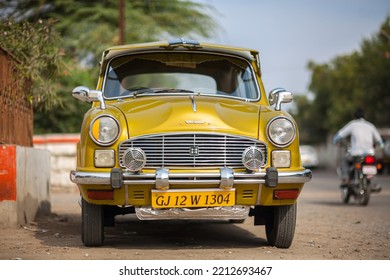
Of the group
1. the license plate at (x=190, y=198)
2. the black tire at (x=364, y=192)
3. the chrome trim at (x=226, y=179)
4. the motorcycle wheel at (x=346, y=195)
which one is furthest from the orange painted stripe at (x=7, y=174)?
the motorcycle wheel at (x=346, y=195)

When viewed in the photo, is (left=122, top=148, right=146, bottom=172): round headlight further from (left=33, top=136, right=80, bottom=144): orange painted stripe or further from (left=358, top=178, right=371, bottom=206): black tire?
(left=33, top=136, right=80, bottom=144): orange painted stripe

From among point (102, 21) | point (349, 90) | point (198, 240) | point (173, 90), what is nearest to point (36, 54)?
point (173, 90)

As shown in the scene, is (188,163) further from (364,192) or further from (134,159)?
(364,192)

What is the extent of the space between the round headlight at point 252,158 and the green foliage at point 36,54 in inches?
162

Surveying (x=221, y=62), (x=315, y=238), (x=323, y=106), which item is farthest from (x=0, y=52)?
(x=323, y=106)

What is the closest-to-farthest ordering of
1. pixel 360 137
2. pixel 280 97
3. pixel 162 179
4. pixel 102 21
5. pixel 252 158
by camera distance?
pixel 162 179, pixel 252 158, pixel 280 97, pixel 360 137, pixel 102 21

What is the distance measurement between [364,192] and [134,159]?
783 cm

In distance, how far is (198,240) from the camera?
772 cm

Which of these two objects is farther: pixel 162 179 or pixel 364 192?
pixel 364 192

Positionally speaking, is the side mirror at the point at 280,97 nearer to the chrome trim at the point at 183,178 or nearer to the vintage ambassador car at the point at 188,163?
the vintage ambassador car at the point at 188,163

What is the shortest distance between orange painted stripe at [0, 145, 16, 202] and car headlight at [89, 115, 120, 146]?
195cm

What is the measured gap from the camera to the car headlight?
642 cm

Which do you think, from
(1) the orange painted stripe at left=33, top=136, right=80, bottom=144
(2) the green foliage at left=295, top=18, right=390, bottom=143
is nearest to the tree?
(1) the orange painted stripe at left=33, top=136, right=80, bottom=144
